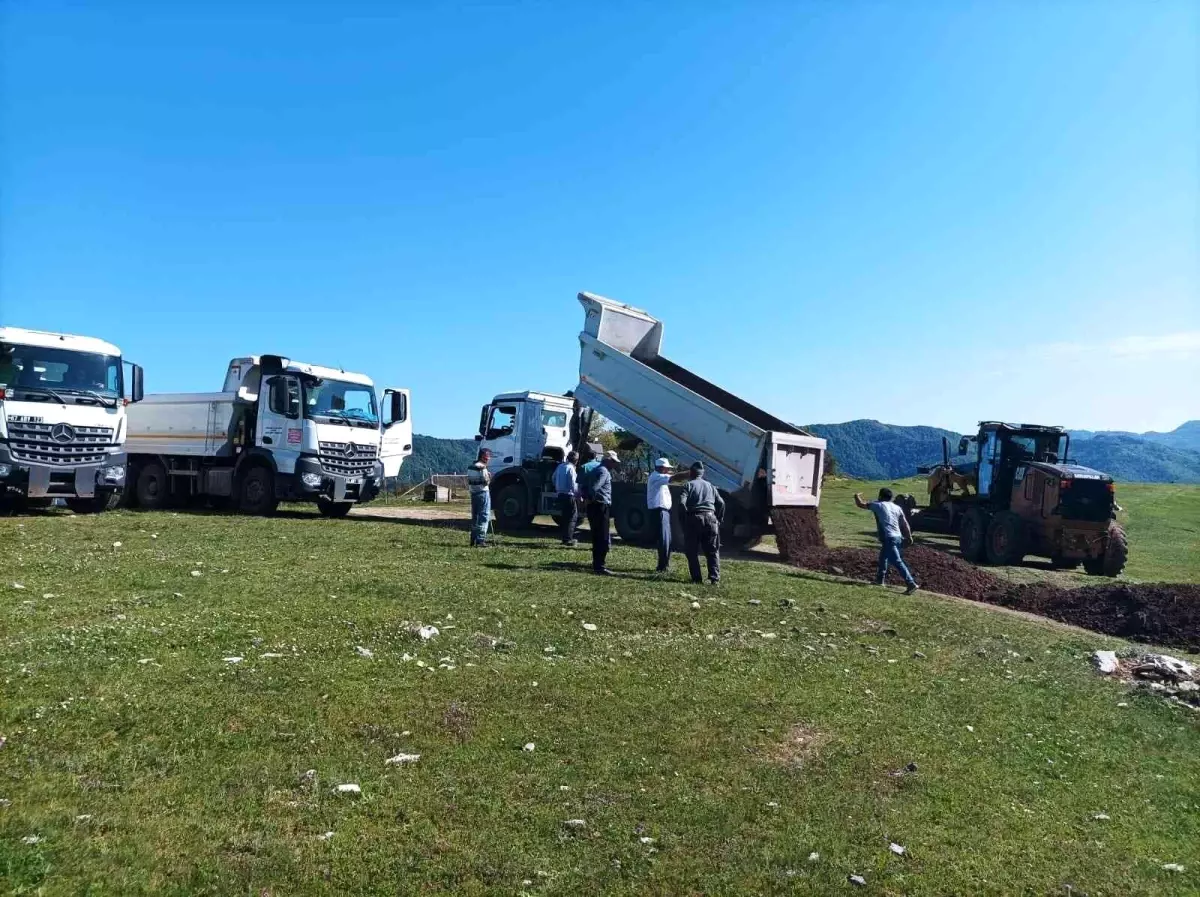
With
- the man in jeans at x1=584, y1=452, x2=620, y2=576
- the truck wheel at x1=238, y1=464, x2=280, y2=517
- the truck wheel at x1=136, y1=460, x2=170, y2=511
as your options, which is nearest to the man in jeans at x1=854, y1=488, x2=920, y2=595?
the man in jeans at x1=584, y1=452, x2=620, y2=576

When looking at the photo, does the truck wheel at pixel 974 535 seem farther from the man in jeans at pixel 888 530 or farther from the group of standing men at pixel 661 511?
the group of standing men at pixel 661 511

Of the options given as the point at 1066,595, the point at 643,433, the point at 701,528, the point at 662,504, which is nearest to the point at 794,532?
the point at 643,433

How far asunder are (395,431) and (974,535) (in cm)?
1294

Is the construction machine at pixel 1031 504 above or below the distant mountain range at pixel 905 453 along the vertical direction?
below

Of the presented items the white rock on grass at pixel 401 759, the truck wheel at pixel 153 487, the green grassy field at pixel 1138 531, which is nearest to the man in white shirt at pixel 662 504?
the white rock on grass at pixel 401 759

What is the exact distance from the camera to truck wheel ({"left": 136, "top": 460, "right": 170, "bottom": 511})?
791 inches

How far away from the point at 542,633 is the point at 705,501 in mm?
4171

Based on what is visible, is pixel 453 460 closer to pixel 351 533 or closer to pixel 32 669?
pixel 351 533

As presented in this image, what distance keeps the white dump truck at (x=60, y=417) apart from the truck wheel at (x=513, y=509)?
7.25 meters

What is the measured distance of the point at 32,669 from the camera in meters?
5.66

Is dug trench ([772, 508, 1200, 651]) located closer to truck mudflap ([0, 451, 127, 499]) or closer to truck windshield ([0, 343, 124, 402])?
truck mudflap ([0, 451, 127, 499])

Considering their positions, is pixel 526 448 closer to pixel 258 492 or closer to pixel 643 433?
pixel 643 433

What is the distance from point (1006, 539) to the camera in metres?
17.5

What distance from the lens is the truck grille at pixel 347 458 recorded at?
17.8m
